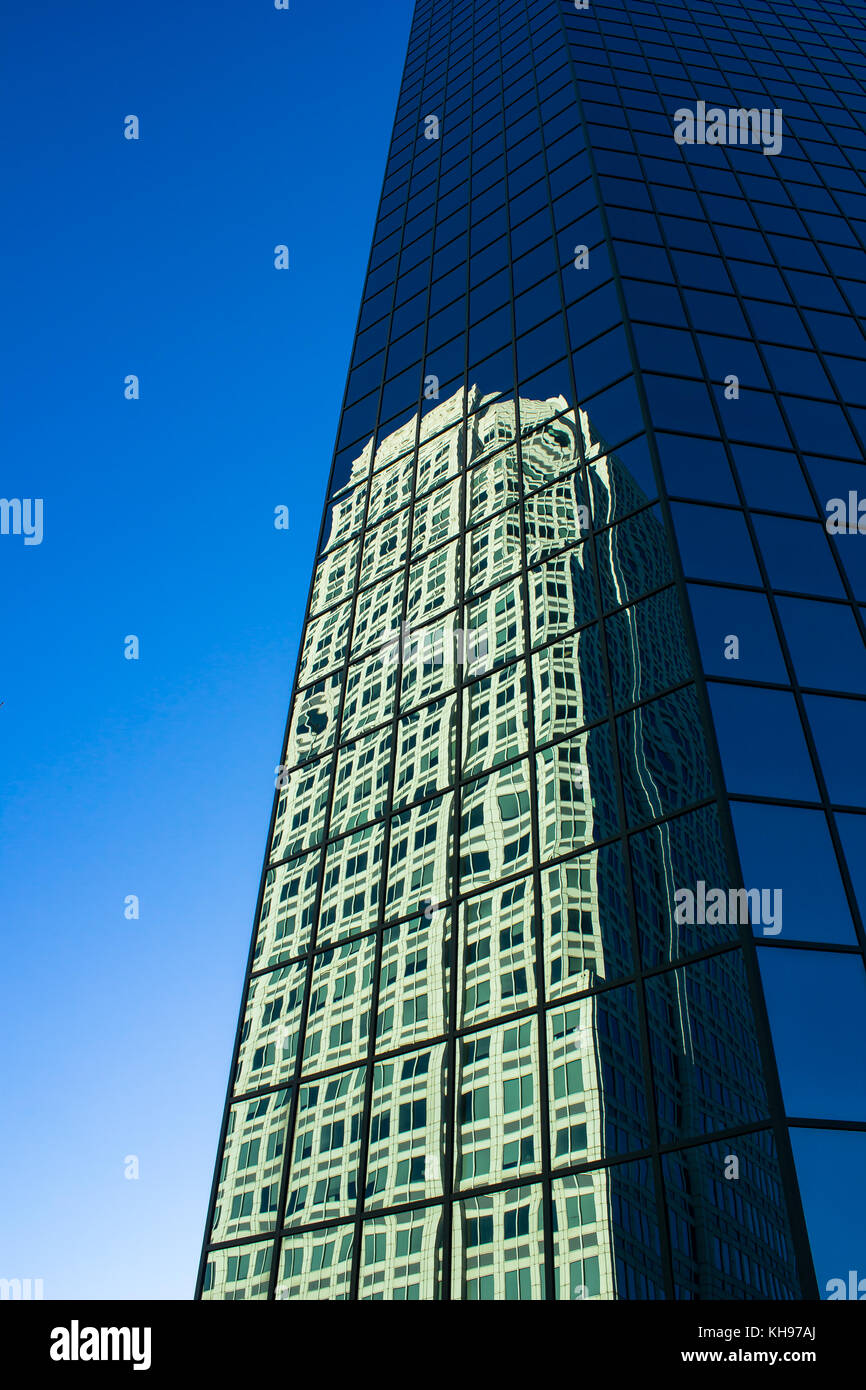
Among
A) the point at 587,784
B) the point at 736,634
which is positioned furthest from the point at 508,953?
the point at 736,634

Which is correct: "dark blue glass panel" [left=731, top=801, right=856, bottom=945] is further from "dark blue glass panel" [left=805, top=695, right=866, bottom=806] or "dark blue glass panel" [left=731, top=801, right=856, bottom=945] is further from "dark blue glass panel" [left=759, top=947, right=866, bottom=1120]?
"dark blue glass panel" [left=805, top=695, right=866, bottom=806]

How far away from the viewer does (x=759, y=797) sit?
53.0 feet

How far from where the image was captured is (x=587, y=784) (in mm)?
18172
